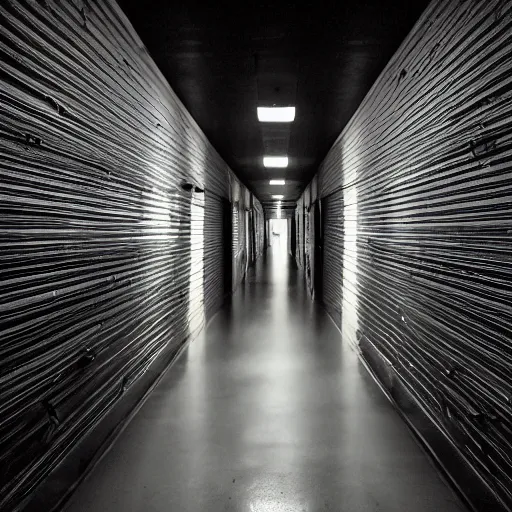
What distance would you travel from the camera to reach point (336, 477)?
169 cm

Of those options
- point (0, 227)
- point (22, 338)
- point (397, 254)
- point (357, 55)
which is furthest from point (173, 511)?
point (357, 55)

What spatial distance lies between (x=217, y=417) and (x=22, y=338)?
125cm

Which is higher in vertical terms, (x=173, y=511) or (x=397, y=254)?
(x=397, y=254)

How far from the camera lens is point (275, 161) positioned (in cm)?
636

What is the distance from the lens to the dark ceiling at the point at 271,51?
82.3 inches

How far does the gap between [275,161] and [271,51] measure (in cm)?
381

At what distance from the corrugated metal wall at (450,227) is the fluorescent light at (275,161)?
10.2ft

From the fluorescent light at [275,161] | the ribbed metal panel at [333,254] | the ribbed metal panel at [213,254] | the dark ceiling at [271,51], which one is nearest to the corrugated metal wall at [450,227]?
the dark ceiling at [271,51]

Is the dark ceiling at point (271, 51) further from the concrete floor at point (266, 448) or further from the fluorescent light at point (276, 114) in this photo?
the concrete floor at point (266, 448)

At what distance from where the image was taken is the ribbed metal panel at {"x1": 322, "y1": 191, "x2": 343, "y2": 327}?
4.50 metres

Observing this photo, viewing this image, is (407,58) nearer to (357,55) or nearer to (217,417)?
(357,55)

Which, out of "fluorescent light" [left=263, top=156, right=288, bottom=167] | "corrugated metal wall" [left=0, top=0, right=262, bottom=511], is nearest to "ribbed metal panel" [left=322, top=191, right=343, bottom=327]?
"fluorescent light" [left=263, top=156, right=288, bottom=167]

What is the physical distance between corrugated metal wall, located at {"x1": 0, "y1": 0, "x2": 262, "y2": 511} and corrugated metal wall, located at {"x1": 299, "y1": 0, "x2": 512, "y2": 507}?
156 centimetres

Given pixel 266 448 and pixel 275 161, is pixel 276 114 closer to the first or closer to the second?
pixel 275 161
